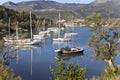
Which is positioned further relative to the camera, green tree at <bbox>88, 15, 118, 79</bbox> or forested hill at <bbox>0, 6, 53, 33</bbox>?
forested hill at <bbox>0, 6, 53, 33</bbox>

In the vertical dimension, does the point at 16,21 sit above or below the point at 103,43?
below

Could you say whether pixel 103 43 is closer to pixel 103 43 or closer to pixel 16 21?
pixel 103 43

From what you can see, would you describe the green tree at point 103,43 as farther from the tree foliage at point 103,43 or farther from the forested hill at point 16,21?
the forested hill at point 16,21

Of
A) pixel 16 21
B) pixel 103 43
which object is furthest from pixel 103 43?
pixel 16 21

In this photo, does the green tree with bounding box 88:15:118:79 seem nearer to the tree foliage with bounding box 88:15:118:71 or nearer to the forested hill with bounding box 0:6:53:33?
the tree foliage with bounding box 88:15:118:71

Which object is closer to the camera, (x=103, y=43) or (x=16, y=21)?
(x=103, y=43)

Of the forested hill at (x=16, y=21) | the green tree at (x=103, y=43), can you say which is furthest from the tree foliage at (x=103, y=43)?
the forested hill at (x=16, y=21)

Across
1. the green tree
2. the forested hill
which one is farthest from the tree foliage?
the forested hill

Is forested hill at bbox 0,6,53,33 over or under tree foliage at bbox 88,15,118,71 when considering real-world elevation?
under

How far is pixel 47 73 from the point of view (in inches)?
1766

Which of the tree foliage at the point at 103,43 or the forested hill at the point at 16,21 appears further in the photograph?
the forested hill at the point at 16,21

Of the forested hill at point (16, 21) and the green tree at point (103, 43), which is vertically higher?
the green tree at point (103, 43)

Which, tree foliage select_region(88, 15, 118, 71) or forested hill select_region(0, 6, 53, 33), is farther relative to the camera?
forested hill select_region(0, 6, 53, 33)

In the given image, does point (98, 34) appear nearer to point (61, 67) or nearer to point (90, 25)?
point (90, 25)
